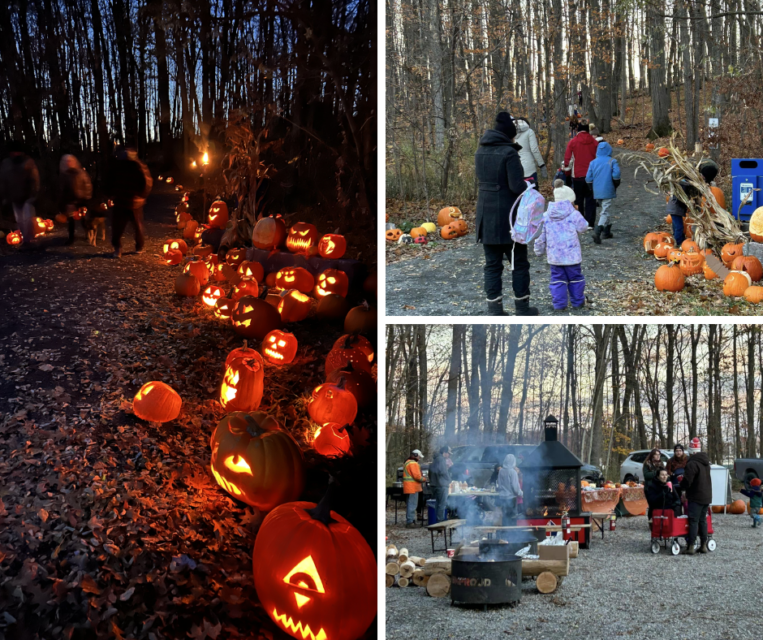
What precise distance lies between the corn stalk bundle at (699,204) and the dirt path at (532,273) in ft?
1.47

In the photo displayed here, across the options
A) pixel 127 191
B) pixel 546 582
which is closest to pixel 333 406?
pixel 546 582

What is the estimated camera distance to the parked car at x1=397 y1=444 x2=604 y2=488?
12.9 ft

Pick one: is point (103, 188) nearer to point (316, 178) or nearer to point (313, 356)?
point (316, 178)

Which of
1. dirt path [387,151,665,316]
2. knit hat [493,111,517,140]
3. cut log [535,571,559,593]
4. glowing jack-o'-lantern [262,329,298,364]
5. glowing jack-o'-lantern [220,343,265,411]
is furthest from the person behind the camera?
glowing jack-o'-lantern [262,329,298,364]

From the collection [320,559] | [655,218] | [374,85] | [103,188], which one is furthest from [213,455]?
[655,218]

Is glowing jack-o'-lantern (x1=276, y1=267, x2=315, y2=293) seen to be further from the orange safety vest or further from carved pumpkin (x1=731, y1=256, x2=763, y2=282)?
carved pumpkin (x1=731, y1=256, x2=763, y2=282)

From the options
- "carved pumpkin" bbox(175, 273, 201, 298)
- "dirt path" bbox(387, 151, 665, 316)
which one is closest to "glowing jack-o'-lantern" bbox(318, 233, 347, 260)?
"dirt path" bbox(387, 151, 665, 316)

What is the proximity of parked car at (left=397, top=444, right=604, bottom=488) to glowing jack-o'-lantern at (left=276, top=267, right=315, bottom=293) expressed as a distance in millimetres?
1945

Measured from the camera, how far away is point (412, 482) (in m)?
3.85

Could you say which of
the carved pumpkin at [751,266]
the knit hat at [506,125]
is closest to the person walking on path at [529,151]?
the knit hat at [506,125]

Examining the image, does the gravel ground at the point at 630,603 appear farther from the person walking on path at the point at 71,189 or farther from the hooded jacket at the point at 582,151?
the person walking on path at the point at 71,189

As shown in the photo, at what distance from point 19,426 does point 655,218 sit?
500 cm

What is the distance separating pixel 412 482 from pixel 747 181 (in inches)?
150

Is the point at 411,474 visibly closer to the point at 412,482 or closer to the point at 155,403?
the point at 412,482
